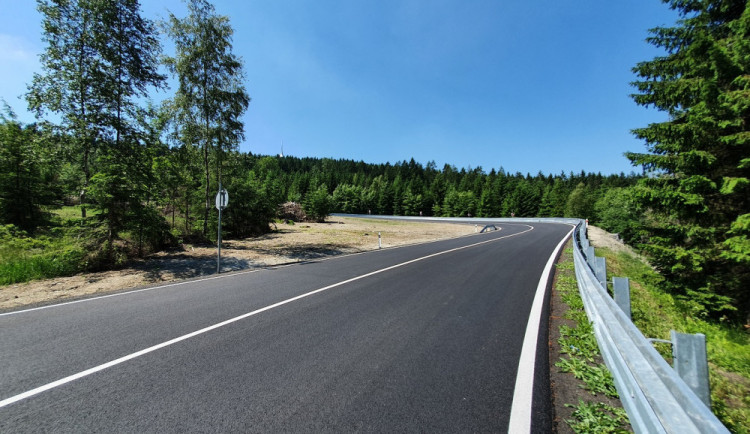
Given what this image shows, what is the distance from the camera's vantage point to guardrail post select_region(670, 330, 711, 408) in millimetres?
1757

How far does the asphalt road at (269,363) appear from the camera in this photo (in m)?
2.46

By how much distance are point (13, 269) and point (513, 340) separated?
12.7 m

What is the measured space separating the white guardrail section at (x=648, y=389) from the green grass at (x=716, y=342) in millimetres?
1120

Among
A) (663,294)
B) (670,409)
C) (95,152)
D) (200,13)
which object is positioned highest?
(200,13)

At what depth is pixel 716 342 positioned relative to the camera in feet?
20.4

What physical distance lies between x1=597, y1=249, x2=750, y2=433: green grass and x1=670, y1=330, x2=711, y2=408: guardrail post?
153 cm

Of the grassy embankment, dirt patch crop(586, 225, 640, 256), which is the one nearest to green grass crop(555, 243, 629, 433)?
the grassy embankment

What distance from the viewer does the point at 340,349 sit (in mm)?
3721

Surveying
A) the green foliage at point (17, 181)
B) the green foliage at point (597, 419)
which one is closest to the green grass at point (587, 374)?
the green foliage at point (597, 419)

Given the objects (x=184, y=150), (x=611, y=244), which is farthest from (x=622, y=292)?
(x=611, y=244)

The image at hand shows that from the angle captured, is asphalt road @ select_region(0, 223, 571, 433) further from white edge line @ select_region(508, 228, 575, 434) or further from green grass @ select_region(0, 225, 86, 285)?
green grass @ select_region(0, 225, 86, 285)

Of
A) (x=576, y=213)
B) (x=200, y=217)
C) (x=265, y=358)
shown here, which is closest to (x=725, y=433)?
(x=265, y=358)

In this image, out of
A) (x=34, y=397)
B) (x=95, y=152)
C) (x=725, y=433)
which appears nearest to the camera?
(x=725, y=433)

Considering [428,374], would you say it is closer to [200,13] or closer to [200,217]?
[200,217]
